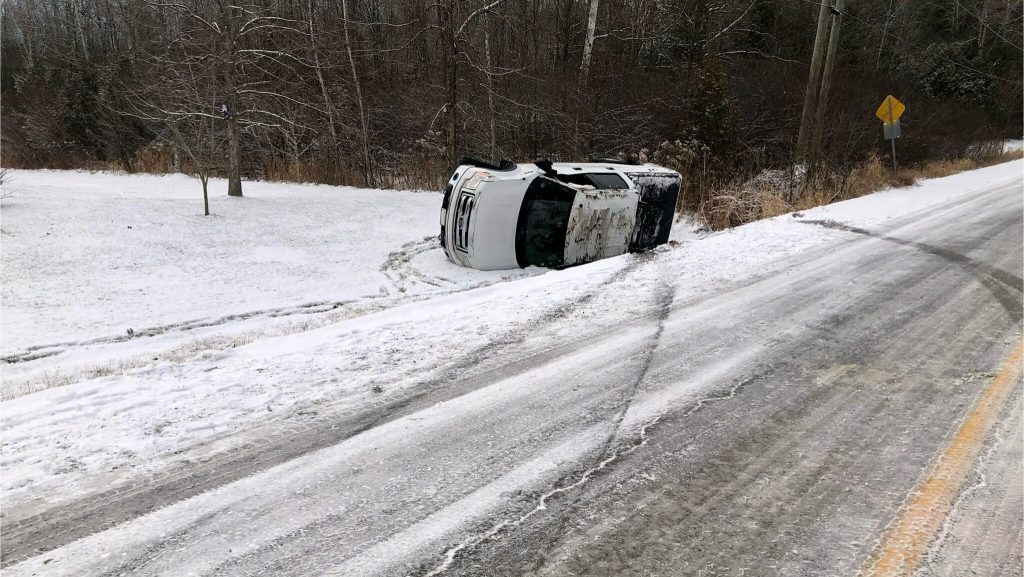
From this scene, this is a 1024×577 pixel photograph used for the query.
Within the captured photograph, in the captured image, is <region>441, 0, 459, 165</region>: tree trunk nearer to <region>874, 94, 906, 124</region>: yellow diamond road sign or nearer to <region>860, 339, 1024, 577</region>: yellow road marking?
<region>874, 94, 906, 124</region>: yellow diamond road sign

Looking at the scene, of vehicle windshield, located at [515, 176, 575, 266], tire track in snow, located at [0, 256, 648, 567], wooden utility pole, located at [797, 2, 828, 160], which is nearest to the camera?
tire track in snow, located at [0, 256, 648, 567]

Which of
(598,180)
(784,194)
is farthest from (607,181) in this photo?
(784,194)

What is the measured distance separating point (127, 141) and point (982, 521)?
1283 inches

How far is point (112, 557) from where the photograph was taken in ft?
7.71

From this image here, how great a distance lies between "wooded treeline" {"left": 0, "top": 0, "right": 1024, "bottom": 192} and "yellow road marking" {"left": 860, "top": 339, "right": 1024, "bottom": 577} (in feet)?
41.0

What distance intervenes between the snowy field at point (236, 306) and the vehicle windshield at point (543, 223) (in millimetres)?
398

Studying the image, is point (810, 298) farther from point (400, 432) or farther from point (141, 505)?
point (141, 505)

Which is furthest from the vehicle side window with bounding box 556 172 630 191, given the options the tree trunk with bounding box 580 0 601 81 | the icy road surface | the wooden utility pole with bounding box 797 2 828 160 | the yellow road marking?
the tree trunk with bounding box 580 0 601 81

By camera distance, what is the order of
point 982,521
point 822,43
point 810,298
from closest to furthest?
1. point 982,521
2. point 810,298
3. point 822,43

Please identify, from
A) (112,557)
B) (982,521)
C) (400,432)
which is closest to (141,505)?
(112,557)

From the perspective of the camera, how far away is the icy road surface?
243 cm

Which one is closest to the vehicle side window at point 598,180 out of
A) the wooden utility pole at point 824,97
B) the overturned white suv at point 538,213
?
the overturned white suv at point 538,213

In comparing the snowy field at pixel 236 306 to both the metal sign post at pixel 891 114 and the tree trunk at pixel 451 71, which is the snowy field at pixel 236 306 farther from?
the tree trunk at pixel 451 71

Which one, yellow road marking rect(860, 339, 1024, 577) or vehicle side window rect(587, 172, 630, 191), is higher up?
vehicle side window rect(587, 172, 630, 191)
